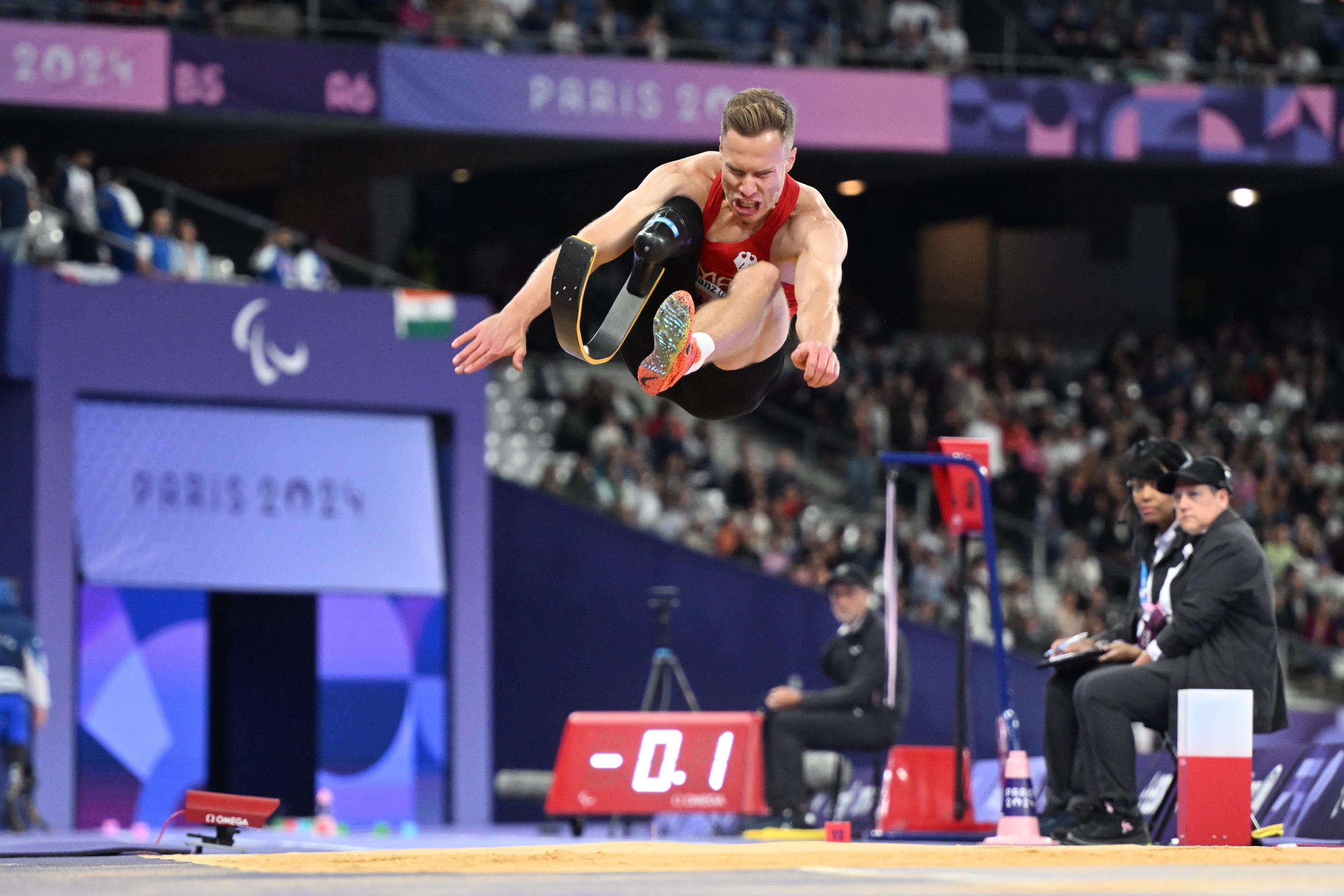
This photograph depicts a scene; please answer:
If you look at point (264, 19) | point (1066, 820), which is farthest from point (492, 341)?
point (264, 19)

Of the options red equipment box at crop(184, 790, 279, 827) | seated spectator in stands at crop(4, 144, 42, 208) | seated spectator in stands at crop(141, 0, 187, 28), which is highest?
seated spectator in stands at crop(141, 0, 187, 28)

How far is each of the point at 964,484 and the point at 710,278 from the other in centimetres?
312

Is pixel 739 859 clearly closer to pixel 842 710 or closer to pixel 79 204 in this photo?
pixel 842 710

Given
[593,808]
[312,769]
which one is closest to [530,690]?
[312,769]

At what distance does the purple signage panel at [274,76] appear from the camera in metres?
17.4

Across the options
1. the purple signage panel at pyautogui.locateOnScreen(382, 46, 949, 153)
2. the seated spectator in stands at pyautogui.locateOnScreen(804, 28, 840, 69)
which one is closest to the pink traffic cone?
the purple signage panel at pyautogui.locateOnScreen(382, 46, 949, 153)

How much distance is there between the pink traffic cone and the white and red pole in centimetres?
84

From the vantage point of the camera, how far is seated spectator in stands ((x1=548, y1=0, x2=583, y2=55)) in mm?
18922

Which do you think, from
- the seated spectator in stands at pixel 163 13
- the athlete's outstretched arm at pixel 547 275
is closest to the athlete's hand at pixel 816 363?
the athlete's outstretched arm at pixel 547 275

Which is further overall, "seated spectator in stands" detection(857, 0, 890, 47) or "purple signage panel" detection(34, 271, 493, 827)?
"seated spectator in stands" detection(857, 0, 890, 47)

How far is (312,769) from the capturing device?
1495cm

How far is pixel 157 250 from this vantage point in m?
14.7

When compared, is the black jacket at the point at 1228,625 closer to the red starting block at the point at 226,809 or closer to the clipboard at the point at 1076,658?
the clipboard at the point at 1076,658

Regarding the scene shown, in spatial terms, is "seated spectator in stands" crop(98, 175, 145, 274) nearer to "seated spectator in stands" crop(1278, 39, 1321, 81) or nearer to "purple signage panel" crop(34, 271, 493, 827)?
"purple signage panel" crop(34, 271, 493, 827)
